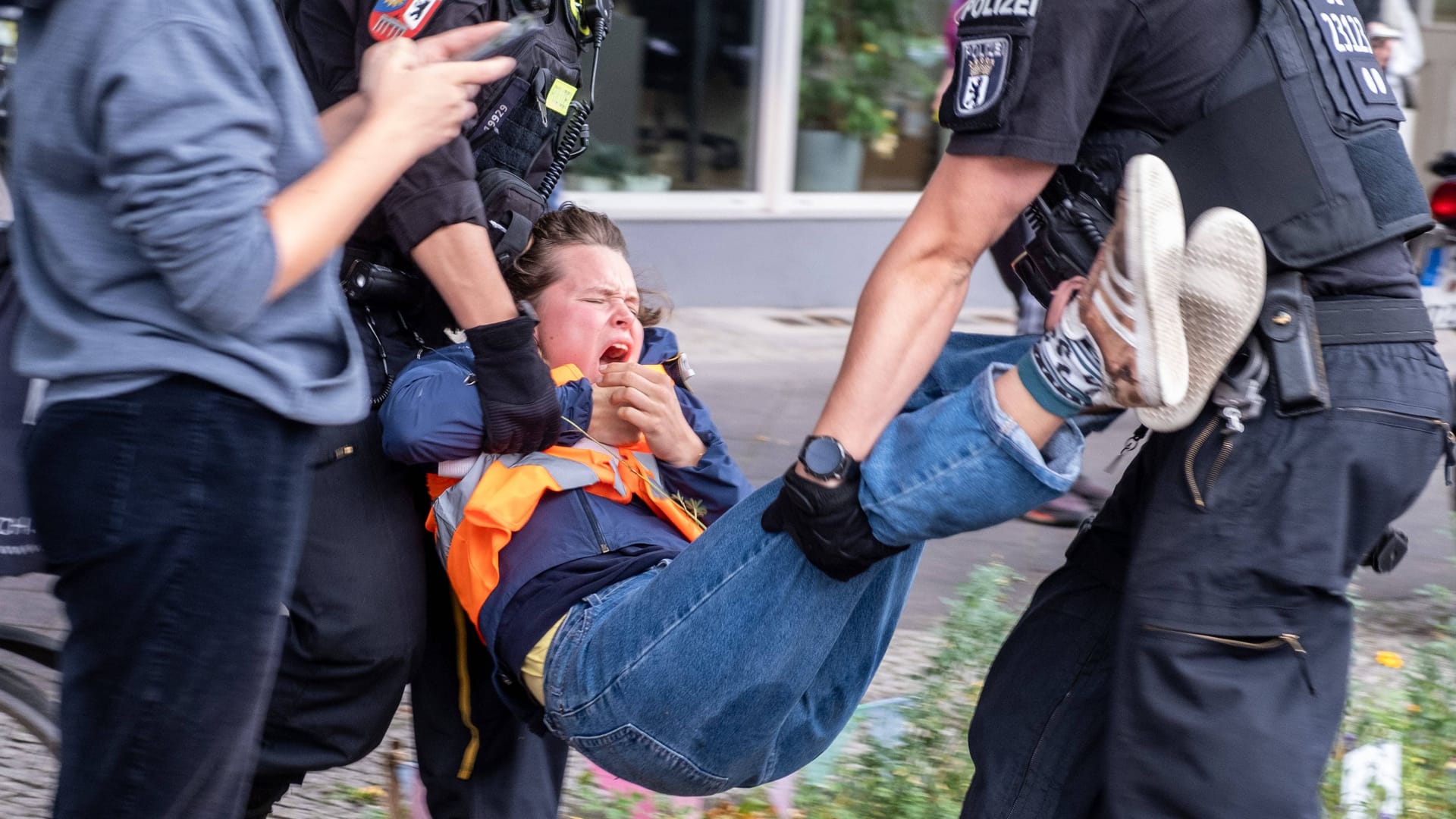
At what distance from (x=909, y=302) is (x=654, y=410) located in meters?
0.58

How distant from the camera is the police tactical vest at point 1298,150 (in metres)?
2.04

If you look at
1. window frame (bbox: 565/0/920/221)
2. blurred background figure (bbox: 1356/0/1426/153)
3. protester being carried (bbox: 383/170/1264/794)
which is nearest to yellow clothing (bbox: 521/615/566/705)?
protester being carried (bbox: 383/170/1264/794)

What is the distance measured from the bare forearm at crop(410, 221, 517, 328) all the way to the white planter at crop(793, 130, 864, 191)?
7126mm

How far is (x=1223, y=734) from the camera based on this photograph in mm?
2014

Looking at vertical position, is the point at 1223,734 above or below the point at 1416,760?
above

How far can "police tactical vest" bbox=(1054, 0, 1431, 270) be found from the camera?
2.04 meters

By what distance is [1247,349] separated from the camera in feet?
6.72

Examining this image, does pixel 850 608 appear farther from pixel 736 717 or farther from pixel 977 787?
pixel 977 787

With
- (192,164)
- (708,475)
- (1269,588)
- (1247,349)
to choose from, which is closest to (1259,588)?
(1269,588)

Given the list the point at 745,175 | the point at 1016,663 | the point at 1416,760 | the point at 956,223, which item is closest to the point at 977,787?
the point at 1016,663

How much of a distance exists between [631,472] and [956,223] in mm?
795

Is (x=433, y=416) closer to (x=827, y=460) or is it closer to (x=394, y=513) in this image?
(x=394, y=513)

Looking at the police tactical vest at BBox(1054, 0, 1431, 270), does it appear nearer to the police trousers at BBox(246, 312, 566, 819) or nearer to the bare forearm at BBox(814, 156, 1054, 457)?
the bare forearm at BBox(814, 156, 1054, 457)

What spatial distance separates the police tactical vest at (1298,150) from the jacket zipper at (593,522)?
1.05m
